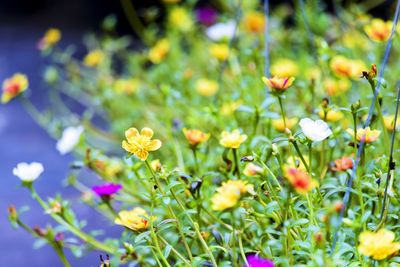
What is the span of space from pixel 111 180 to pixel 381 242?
55 cm

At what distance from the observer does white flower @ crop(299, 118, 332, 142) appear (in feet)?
2.31

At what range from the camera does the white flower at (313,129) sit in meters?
0.71

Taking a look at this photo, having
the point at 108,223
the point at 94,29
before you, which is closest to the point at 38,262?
the point at 108,223

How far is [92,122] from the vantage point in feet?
5.42

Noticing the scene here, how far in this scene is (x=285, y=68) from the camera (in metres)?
1.29

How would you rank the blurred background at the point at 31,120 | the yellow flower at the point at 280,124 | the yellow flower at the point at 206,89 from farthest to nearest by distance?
the yellow flower at the point at 206,89, the blurred background at the point at 31,120, the yellow flower at the point at 280,124

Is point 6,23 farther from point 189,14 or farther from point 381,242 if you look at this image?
point 381,242

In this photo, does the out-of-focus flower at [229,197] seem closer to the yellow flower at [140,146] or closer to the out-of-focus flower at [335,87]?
the yellow flower at [140,146]

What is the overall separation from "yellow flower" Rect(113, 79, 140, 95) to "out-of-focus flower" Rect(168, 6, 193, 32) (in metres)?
0.21

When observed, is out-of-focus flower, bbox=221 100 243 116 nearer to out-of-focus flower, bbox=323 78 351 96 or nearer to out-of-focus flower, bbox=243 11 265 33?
out-of-focus flower, bbox=323 78 351 96

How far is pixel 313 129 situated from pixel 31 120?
124 centimetres

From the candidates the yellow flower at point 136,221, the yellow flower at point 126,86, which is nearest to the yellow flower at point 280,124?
the yellow flower at point 136,221

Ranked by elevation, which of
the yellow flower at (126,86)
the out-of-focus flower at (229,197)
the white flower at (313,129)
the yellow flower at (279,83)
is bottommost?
the yellow flower at (126,86)

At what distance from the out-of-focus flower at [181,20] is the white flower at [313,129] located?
0.95m
